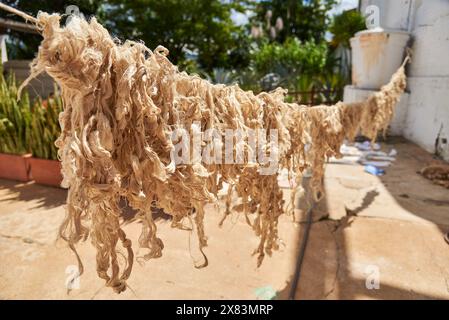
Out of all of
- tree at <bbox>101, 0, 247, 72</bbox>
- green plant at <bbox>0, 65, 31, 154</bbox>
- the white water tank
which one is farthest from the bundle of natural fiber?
tree at <bbox>101, 0, 247, 72</bbox>

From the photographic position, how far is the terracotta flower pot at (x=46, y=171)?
3721mm

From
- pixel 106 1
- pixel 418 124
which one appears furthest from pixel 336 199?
pixel 106 1

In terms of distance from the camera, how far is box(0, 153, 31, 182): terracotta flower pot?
388 cm

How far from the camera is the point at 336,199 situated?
3348 millimetres

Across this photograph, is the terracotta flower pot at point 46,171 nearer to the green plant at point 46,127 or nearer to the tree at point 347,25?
the green plant at point 46,127

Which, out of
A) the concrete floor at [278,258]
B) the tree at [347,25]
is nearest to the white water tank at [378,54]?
the tree at [347,25]

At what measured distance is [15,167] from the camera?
3926mm

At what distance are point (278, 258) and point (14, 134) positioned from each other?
12.1ft

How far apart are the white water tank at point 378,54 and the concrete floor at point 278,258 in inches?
141

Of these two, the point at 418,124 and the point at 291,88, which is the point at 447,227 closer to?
the point at 418,124

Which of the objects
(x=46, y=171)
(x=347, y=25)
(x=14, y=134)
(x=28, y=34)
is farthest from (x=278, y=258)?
(x=28, y=34)

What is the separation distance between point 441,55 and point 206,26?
31.2ft

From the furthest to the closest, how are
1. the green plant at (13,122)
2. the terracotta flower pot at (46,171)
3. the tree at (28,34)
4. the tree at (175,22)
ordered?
the tree at (175,22) → the tree at (28,34) → the green plant at (13,122) → the terracotta flower pot at (46,171)

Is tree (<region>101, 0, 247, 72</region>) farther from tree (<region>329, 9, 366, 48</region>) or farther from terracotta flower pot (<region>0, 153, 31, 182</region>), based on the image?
terracotta flower pot (<region>0, 153, 31, 182</region>)
